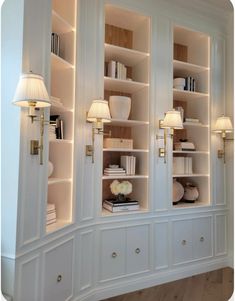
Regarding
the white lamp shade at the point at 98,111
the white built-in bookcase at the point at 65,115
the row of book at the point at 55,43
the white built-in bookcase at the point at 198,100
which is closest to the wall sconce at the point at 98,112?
the white lamp shade at the point at 98,111

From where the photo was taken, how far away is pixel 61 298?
2057 mm

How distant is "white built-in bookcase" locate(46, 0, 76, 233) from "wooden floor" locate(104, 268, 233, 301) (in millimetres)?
1145

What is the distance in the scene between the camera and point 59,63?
2199mm

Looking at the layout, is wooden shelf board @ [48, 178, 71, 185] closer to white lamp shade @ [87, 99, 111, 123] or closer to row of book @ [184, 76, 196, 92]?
white lamp shade @ [87, 99, 111, 123]

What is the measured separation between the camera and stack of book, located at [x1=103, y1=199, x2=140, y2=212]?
106 inches

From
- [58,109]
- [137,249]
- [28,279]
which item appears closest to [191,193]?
[137,249]

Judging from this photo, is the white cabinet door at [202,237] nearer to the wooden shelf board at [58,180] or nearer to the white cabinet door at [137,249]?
the white cabinet door at [137,249]

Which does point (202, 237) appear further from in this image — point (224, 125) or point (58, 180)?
point (58, 180)

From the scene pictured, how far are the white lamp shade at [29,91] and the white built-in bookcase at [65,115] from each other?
2.19 ft

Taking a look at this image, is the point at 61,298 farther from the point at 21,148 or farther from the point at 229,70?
the point at 229,70

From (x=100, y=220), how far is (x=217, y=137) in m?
1.94

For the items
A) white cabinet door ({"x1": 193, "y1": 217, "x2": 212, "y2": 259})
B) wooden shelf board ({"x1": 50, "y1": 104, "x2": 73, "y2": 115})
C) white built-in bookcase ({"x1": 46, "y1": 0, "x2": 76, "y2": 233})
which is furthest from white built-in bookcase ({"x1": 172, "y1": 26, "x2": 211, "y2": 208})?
wooden shelf board ({"x1": 50, "y1": 104, "x2": 73, "y2": 115})

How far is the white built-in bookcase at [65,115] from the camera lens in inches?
89.8

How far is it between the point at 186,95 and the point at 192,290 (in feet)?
7.76
